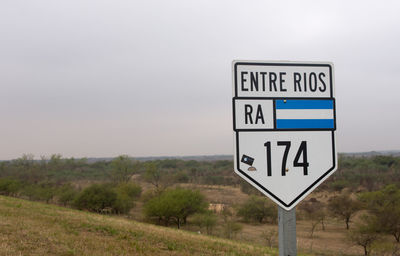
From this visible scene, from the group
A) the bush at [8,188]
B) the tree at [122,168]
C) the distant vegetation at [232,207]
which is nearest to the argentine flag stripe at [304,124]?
the distant vegetation at [232,207]

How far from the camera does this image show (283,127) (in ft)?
6.55

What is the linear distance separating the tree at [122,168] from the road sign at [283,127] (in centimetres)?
5349

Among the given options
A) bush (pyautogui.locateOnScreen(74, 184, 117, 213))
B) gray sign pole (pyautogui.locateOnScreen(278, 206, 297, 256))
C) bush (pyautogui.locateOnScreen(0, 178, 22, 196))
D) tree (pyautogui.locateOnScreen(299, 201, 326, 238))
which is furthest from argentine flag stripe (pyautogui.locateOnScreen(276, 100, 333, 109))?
bush (pyautogui.locateOnScreen(0, 178, 22, 196))

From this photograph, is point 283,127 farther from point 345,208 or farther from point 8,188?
point 8,188

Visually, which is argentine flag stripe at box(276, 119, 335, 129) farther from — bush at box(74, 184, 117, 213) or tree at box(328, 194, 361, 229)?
bush at box(74, 184, 117, 213)

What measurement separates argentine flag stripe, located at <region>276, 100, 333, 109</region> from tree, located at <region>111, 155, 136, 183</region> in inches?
2107

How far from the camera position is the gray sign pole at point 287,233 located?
1.86 m

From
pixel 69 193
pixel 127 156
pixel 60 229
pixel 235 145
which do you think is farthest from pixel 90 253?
pixel 127 156

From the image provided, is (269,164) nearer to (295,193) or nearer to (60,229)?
(295,193)

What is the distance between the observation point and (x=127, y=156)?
54562mm

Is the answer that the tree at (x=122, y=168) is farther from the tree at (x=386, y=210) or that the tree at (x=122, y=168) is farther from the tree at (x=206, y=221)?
the tree at (x=386, y=210)

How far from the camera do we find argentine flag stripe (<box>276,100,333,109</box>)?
2.02 meters

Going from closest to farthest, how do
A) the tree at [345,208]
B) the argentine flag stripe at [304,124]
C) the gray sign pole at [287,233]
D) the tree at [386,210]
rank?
the gray sign pole at [287,233] < the argentine flag stripe at [304,124] < the tree at [386,210] < the tree at [345,208]

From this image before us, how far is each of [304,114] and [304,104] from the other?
0.22 feet
